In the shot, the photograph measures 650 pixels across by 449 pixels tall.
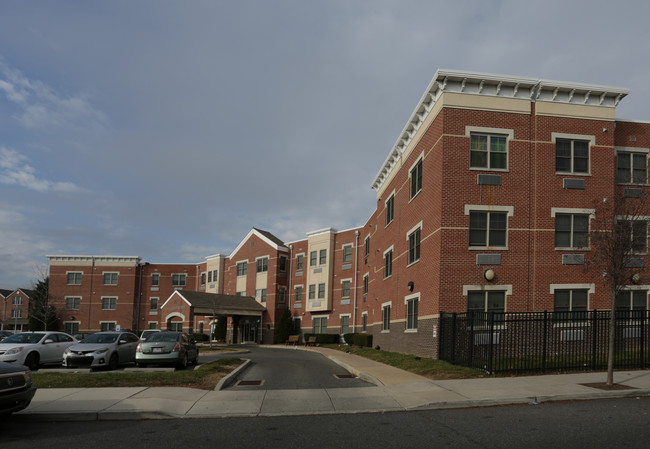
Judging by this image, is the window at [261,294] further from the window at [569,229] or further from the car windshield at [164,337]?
the window at [569,229]

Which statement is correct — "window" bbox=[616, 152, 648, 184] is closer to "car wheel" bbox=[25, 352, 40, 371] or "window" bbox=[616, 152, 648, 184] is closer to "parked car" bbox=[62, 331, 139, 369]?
"parked car" bbox=[62, 331, 139, 369]

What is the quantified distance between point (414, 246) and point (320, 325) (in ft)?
96.0

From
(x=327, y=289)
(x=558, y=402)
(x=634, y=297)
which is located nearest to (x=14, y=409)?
(x=558, y=402)

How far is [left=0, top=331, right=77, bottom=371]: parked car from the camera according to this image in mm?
20281

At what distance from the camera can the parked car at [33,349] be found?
20.3 meters

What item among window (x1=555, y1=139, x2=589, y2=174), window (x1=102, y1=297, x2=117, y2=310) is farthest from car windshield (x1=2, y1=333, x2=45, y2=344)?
window (x1=102, y1=297, x2=117, y2=310)

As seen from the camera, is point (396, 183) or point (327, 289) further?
point (327, 289)

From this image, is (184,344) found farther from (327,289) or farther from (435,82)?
(327,289)

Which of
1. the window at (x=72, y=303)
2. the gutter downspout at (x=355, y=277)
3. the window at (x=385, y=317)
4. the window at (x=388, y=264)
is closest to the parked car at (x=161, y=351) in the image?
the window at (x=385, y=317)

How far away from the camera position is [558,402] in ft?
40.4

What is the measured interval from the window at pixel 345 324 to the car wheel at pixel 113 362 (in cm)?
3195

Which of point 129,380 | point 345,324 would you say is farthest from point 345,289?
point 129,380

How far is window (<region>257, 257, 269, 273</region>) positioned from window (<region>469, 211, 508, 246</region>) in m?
39.8

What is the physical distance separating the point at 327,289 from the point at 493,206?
32.4m
